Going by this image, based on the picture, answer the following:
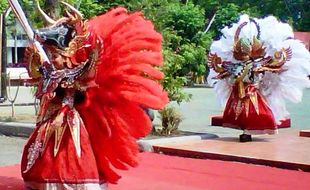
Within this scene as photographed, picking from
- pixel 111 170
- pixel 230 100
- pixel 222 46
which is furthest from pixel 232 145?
pixel 111 170

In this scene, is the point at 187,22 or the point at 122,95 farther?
the point at 187,22

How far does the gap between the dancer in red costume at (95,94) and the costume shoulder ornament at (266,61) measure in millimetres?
4042

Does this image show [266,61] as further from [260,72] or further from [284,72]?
[284,72]

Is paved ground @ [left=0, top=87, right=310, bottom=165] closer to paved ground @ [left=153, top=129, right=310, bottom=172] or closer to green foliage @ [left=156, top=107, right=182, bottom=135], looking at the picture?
green foliage @ [left=156, top=107, right=182, bottom=135]

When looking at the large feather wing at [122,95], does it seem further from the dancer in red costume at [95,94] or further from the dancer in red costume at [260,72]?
the dancer in red costume at [260,72]

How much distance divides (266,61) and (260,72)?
17 centimetres

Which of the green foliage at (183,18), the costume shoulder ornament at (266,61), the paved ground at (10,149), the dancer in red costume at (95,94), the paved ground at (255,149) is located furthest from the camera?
the green foliage at (183,18)

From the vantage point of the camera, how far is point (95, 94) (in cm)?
455

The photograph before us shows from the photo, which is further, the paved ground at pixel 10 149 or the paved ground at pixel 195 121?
the paved ground at pixel 195 121

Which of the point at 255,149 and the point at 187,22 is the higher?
the point at 187,22

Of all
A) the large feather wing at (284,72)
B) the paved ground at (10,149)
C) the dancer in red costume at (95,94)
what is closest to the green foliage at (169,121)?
the large feather wing at (284,72)

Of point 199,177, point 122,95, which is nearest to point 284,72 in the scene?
point 199,177

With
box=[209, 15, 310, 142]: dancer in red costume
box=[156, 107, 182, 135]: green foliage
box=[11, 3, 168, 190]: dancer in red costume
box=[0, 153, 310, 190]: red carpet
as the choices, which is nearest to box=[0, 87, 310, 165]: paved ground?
box=[156, 107, 182, 135]: green foliage

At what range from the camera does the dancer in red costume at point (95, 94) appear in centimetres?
444
